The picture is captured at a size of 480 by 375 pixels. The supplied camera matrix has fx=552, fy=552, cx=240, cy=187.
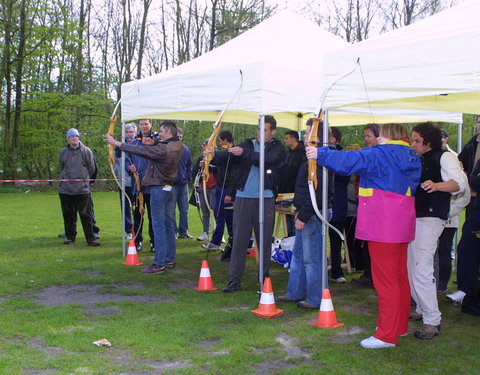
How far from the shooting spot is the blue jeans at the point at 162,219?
656 cm

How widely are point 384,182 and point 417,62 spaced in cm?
92

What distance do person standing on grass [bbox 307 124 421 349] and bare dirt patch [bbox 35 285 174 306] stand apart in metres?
2.31

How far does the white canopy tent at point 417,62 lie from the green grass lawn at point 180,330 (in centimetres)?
188

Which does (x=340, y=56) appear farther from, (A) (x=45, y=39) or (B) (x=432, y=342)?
(A) (x=45, y=39)

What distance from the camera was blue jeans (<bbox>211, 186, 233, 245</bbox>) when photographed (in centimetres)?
785

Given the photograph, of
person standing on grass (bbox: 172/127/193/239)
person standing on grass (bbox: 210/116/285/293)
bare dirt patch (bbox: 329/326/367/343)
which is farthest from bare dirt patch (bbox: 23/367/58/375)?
person standing on grass (bbox: 172/127/193/239)

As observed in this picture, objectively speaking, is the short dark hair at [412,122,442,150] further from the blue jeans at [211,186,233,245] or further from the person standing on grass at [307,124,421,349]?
the blue jeans at [211,186,233,245]

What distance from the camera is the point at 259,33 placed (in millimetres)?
6477

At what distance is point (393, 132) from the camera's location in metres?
4.03

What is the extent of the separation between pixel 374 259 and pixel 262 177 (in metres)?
1.66

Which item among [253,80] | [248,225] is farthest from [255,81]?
[248,225]

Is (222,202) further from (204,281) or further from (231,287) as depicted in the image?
(231,287)

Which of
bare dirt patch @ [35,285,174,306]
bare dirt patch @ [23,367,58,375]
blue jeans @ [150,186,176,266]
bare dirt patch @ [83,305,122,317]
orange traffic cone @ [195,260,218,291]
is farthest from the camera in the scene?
blue jeans @ [150,186,176,266]

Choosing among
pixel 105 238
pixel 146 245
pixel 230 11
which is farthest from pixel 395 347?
pixel 230 11
